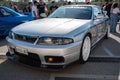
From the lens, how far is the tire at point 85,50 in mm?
4988

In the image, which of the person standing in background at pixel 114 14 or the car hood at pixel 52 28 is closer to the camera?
the car hood at pixel 52 28

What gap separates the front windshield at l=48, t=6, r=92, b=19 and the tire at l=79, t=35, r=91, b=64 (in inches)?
34.9

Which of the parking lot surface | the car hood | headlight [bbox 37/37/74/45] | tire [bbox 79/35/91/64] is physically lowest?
the parking lot surface

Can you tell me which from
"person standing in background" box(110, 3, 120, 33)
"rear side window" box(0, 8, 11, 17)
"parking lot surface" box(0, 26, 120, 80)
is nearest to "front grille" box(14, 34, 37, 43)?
"parking lot surface" box(0, 26, 120, 80)

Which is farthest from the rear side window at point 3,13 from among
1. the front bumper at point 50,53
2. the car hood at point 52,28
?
A: the front bumper at point 50,53

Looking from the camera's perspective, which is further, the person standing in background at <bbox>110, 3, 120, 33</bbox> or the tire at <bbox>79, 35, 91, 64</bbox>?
the person standing in background at <bbox>110, 3, 120, 33</bbox>

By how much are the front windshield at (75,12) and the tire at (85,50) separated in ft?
2.91

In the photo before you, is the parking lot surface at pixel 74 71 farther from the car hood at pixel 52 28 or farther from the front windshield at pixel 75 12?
the front windshield at pixel 75 12

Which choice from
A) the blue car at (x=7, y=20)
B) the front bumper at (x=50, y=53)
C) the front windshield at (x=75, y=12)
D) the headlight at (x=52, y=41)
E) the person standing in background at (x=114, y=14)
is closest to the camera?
the front bumper at (x=50, y=53)

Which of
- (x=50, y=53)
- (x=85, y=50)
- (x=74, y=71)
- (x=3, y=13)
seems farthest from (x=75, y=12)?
(x=3, y=13)

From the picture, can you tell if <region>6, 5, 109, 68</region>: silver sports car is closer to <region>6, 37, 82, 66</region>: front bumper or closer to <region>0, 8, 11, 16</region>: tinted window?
<region>6, 37, 82, 66</region>: front bumper

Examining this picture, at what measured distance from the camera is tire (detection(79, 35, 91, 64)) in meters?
4.99

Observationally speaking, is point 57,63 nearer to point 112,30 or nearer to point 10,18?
point 10,18

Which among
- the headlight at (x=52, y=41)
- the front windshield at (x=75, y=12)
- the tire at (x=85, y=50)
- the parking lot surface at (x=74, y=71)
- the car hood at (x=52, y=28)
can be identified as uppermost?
the front windshield at (x=75, y=12)
